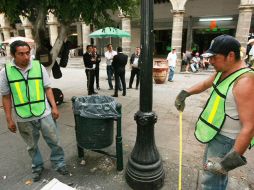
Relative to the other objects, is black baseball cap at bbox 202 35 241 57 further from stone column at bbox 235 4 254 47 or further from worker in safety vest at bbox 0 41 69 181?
stone column at bbox 235 4 254 47

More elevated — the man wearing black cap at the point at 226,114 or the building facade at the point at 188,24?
the building facade at the point at 188,24

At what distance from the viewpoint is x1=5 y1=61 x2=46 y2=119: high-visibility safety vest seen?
9.77 ft

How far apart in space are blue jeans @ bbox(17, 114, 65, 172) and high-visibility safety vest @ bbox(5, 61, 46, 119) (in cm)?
16

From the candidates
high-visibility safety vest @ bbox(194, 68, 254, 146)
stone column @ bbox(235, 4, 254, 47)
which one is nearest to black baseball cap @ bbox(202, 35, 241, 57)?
high-visibility safety vest @ bbox(194, 68, 254, 146)

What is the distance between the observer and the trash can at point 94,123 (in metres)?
3.25

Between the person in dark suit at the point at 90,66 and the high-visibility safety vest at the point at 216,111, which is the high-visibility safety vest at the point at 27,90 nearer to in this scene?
the high-visibility safety vest at the point at 216,111

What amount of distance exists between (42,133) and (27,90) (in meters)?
0.64

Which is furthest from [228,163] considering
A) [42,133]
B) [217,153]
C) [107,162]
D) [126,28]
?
[126,28]

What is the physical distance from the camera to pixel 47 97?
3.38 meters

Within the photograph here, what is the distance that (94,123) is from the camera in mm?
3266

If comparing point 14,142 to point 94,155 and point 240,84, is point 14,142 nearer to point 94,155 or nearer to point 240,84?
point 94,155

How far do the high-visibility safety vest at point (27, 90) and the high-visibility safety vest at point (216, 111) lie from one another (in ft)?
6.78

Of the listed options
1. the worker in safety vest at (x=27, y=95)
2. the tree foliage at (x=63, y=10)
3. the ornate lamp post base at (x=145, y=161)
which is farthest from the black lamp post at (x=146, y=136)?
the tree foliage at (x=63, y=10)

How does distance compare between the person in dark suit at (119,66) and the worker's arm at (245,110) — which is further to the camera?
the person in dark suit at (119,66)
